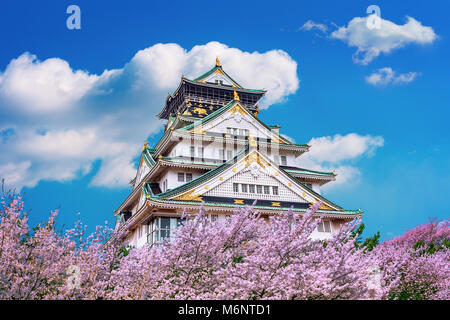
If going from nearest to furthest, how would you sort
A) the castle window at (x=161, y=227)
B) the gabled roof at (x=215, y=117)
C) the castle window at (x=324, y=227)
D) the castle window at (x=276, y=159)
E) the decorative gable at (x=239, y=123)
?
the castle window at (x=161, y=227) → the castle window at (x=324, y=227) → the gabled roof at (x=215, y=117) → the decorative gable at (x=239, y=123) → the castle window at (x=276, y=159)

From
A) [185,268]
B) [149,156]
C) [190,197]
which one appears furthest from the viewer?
[149,156]

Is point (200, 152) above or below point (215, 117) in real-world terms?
below

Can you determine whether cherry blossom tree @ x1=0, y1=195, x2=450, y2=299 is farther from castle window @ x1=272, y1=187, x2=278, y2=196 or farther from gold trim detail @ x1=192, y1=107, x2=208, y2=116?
gold trim detail @ x1=192, y1=107, x2=208, y2=116

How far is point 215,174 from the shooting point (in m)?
29.1


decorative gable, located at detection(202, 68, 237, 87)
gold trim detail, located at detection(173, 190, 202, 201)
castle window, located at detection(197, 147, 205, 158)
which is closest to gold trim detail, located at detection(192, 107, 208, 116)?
decorative gable, located at detection(202, 68, 237, 87)

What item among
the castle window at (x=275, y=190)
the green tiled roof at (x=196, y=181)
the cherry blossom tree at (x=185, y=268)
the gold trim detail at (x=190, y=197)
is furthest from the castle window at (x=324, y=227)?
the cherry blossom tree at (x=185, y=268)

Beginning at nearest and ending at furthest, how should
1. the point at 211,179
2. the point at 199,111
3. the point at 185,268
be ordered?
the point at 185,268 → the point at 211,179 → the point at 199,111

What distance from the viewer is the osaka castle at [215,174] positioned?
27.6m

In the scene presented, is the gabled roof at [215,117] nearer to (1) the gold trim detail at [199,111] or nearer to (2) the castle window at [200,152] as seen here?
(2) the castle window at [200,152]

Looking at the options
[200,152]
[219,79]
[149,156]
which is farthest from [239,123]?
[219,79]

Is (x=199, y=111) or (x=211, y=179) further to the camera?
(x=199, y=111)

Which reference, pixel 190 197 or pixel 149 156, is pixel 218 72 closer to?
pixel 149 156
